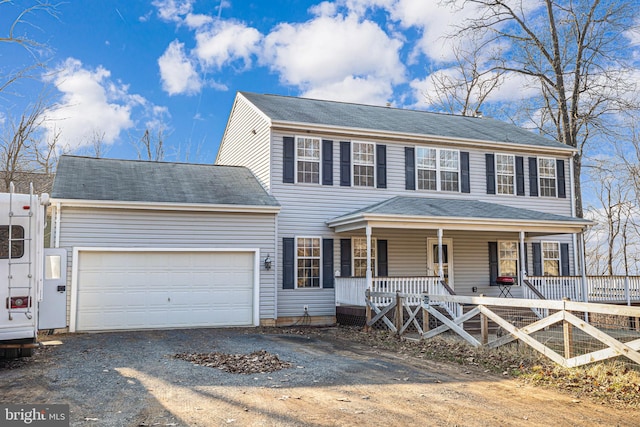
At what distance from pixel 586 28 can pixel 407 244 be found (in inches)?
614

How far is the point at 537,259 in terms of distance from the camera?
1777cm

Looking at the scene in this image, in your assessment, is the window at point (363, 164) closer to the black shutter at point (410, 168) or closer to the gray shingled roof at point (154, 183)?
the black shutter at point (410, 168)

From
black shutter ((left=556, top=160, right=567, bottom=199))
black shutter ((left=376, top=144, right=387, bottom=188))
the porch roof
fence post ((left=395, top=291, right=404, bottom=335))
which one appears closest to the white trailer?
fence post ((left=395, top=291, right=404, bottom=335))

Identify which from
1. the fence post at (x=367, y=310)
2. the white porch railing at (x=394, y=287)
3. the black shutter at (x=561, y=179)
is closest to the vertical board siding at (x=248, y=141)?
the white porch railing at (x=394, y=287)

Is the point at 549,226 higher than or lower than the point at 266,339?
higher

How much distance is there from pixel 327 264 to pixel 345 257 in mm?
642

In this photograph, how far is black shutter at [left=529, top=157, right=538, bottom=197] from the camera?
1798cm

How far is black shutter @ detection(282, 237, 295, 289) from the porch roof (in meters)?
1.34

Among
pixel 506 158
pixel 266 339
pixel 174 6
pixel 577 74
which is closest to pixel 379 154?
pixel 506 158

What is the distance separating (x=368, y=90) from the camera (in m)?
29.5

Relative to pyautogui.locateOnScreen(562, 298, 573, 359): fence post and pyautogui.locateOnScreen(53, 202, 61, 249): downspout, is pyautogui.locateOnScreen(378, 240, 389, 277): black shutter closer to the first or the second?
pyautogui.locateOnScreen(562, 298, 573, 359): fence post

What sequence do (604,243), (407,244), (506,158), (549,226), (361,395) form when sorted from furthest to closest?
(604,243)
(506,158)
(407,244)
(549,226)
(361,395)

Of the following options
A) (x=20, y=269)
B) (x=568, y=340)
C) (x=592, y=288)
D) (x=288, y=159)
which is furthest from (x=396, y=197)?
→ (x=20, y=269)

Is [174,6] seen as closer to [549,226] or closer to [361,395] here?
[549,226]
